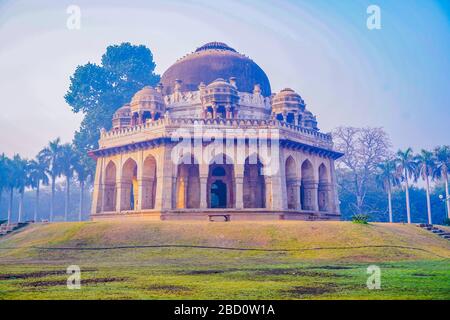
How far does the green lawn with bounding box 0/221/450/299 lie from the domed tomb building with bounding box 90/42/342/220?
5852mm

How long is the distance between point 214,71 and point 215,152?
32.0ft

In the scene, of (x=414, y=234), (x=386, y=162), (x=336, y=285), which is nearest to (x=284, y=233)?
(x=414, y=234)

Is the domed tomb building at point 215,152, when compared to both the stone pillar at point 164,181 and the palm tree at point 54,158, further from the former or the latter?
the palm tree at point 54,158

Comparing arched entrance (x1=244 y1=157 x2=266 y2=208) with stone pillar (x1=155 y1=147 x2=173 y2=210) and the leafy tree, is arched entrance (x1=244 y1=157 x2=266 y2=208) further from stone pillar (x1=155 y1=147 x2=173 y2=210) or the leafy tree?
the leafy tree

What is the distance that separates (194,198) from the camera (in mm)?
32188

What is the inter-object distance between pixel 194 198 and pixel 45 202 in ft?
163

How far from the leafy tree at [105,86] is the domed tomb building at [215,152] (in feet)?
43.0

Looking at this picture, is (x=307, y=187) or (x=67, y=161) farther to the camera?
(x=67, y=161)

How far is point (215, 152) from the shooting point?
28984 mm

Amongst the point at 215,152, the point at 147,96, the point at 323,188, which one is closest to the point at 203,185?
the point at 215,152

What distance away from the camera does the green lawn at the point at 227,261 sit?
29.6 feet

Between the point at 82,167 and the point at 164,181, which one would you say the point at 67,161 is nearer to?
the point at 82,167

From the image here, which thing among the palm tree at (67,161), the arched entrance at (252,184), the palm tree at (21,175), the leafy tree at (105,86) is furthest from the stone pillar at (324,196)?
the palm tree at (21,175)
